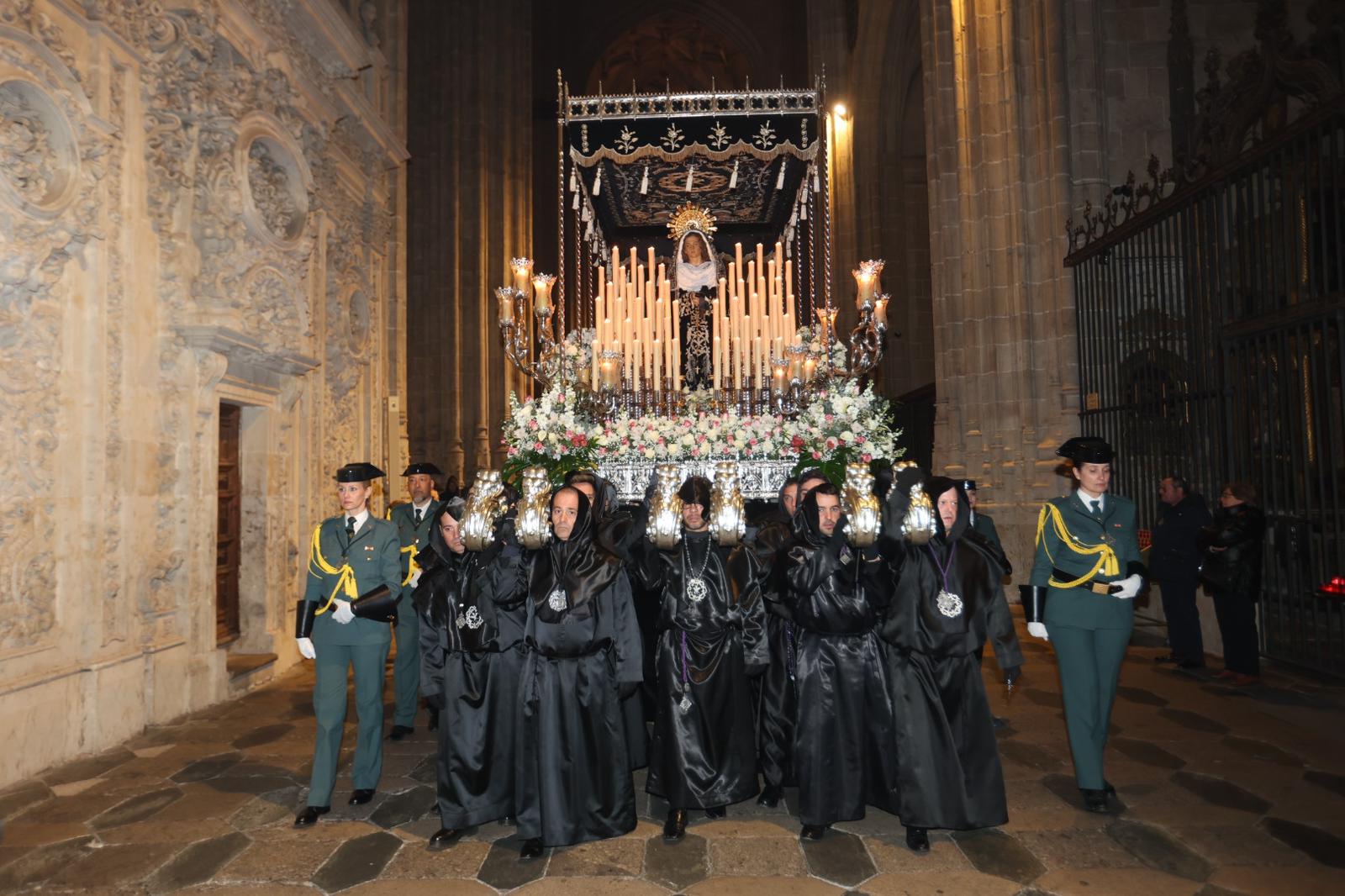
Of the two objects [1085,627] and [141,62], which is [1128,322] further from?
[141,62]

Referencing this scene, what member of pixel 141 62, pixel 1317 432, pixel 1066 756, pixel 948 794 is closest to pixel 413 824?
pixel 948 794

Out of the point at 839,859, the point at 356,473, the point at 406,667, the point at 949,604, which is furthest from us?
the point at 406,667

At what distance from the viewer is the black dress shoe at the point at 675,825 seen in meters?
4.06

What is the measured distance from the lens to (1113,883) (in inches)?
138

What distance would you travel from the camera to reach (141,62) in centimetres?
633

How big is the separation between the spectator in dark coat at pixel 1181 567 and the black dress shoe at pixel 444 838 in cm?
647

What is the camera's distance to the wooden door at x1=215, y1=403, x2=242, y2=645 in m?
7.73

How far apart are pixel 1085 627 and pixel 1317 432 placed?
3942 mm

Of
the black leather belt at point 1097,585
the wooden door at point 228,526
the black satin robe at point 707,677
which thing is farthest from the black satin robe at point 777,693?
the wooden door at point 228,526

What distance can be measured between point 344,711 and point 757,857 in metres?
2.38

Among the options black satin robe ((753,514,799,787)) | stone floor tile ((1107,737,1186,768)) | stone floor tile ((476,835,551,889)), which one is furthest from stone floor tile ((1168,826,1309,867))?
stone floor tile ((476,835,551,889))

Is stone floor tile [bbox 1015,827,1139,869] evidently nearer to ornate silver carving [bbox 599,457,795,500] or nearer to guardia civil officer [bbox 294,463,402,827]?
ornate silver carving [bbox 599,457,795,500]

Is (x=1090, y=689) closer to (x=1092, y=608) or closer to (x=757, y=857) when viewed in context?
(x=1092, y=608)

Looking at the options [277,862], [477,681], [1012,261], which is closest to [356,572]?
[477,681]
